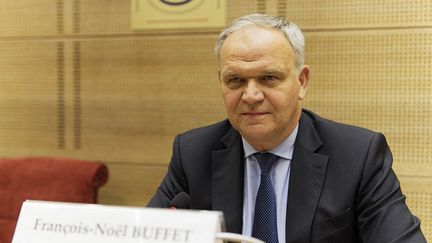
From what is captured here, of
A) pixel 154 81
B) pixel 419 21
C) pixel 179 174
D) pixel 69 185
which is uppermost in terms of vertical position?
pixel 419 21

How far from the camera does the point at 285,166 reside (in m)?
2.04

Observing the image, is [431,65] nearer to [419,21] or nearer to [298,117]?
[419,21]

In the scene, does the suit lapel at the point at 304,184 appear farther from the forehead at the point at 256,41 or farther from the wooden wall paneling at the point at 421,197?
the wooden wall paneling at the point at 421,197

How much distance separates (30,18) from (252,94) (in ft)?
7.30

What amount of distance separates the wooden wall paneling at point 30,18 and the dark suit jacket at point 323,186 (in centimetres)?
178

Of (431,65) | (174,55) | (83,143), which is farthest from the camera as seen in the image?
(83,143)

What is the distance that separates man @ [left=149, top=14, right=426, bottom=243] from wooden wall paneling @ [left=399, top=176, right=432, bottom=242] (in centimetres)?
98

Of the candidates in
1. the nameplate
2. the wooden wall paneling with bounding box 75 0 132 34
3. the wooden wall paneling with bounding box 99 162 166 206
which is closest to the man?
the nameplate

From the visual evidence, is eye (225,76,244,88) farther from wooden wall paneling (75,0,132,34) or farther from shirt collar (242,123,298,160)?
wooden wall paneling (75,0,132,34)

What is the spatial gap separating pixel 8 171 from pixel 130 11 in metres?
1.15

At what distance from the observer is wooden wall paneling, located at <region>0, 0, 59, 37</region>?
353cm

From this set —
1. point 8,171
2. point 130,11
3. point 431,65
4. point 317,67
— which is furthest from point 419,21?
point 8,171

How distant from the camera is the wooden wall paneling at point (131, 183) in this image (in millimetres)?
3393

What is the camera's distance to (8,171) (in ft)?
10.2
